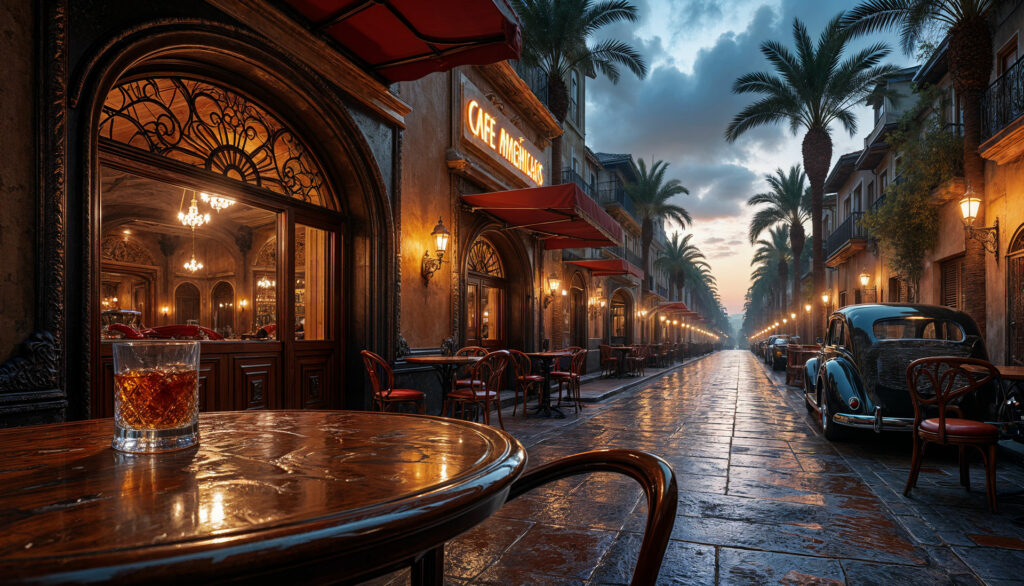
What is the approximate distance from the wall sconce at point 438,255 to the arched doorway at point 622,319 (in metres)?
17.9

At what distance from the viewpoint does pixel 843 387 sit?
19.7 ft

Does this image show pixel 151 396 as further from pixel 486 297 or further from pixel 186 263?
pixel 186 263

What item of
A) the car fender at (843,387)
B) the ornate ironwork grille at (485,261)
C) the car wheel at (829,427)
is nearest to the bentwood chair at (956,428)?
the car fender at (843,387)

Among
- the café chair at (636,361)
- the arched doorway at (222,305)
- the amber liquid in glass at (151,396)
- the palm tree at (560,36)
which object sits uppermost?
the palm tree at (560,36)

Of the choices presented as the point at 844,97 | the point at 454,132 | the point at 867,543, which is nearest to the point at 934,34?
the point at 844,97

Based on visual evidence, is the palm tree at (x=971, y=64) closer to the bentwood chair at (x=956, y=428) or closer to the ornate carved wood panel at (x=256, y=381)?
the bentwood chair at (x=956, y=428)

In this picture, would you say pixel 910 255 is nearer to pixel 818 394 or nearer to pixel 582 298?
pixel 818 394

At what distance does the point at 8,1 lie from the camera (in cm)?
324

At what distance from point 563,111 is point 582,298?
6.24m

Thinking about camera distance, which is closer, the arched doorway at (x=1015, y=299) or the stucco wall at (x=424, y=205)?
the stucco wall at (x=424, y=205)

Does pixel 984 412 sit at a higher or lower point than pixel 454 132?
lower

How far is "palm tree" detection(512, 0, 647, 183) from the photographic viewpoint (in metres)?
12.4

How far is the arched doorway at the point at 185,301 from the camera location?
11.5 m

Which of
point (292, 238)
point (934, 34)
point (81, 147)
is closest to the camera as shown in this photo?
point (81, 147)
